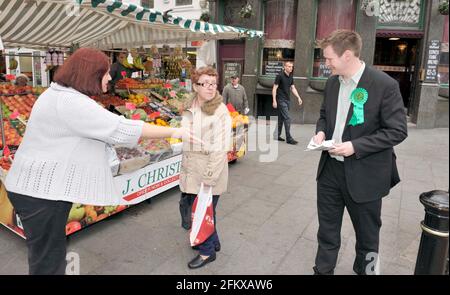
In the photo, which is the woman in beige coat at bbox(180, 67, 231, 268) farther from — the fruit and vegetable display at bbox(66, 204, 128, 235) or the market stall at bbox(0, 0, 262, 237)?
the fruit and vegetable display at bbox(66, 204, 128, 235)

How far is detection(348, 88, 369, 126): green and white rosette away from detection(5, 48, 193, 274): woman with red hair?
4.42 feet

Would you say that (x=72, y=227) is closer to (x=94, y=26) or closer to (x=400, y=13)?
(x=94, y=26)

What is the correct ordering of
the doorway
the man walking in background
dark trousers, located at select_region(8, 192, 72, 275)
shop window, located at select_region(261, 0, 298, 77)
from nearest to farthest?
dark trousers, located at select_region(8, 192, 72, 275), the man walking in background, shop window, located at select_region(261, 0, 298, 77), the doorway

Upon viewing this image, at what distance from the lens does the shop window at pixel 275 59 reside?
11.5 m

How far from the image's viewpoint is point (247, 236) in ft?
12.2

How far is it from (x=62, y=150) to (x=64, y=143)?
0.14 ft

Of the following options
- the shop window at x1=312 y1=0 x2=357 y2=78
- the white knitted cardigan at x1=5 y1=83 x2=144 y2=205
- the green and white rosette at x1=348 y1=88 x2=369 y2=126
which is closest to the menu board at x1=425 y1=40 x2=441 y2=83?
the shop window at x1=312 y1=0 x2=357 y2=78

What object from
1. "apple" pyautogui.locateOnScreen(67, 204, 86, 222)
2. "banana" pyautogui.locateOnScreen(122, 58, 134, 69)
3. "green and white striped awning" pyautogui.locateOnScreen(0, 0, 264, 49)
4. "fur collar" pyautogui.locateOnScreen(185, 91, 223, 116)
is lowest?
"apple" pyautogui.locateOnScreen(67, 204, 86, 222)

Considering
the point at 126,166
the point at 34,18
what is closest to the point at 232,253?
the point at 126,166

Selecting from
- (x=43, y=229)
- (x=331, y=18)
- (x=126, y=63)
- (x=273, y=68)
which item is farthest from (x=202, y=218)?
(x=331, y=18)

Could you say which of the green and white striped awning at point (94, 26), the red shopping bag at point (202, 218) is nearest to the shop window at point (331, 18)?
the green and white striped awning at point (94, 26)

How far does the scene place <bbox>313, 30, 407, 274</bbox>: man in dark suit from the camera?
7.72ft

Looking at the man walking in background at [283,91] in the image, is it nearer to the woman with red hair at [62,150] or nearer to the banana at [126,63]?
the banana at [126,63]

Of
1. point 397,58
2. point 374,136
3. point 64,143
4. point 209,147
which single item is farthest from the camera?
point 397,58
